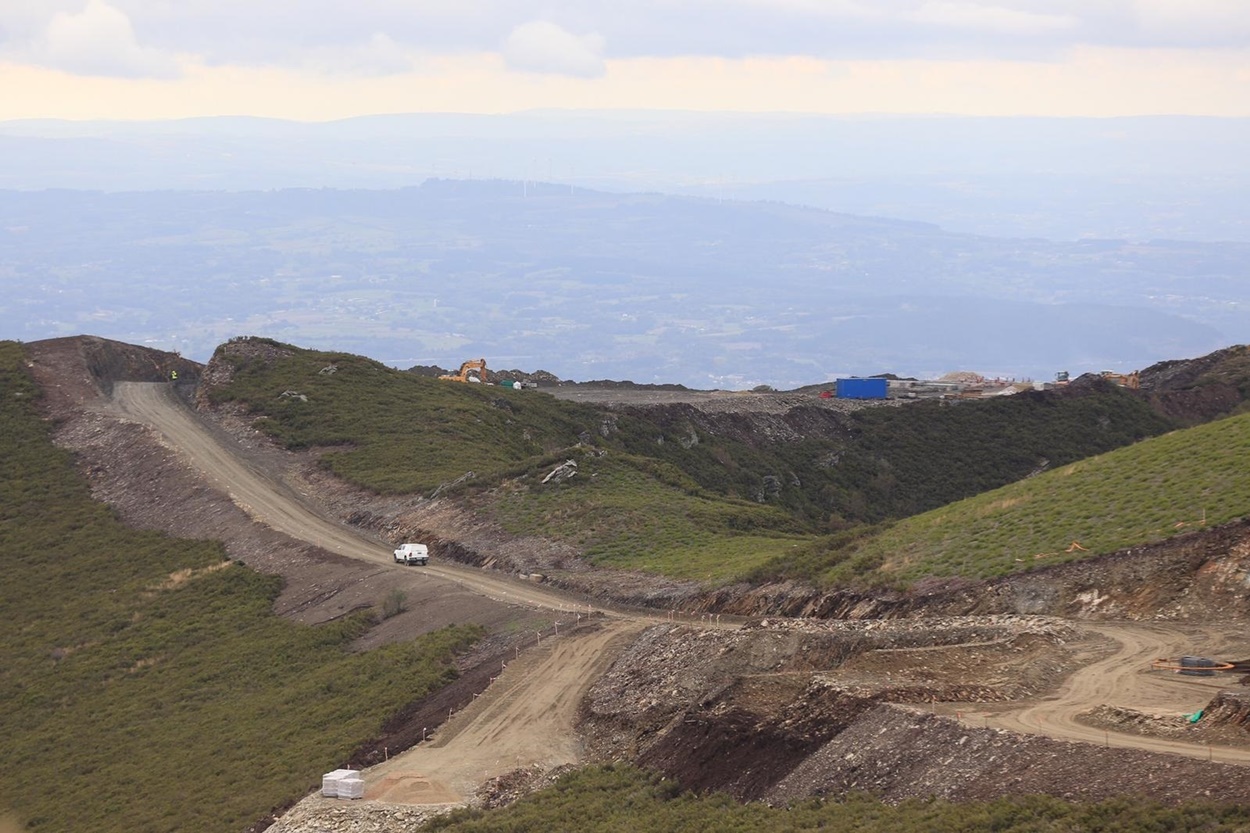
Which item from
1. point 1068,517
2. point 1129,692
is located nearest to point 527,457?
point 1068,517

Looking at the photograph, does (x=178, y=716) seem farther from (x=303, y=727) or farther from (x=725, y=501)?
(x=725, y=501)

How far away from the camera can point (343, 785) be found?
38344 mm

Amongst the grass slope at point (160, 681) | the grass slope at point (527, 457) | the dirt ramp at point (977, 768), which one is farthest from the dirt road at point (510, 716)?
the dirt ramp at point (977, 768)

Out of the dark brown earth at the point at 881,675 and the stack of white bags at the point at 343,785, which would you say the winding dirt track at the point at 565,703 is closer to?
the dark brown earth at the point at 881,675

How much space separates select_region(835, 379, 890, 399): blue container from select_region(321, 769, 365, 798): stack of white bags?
89.7m

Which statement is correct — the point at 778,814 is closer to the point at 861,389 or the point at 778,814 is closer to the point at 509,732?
the point at 509,732

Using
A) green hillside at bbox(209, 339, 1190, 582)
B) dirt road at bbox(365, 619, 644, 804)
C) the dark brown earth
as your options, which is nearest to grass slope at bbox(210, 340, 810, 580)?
green hillside at bbox(209, 339, 1190, 582)

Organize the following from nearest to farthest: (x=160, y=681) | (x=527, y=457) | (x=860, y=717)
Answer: (x=860, y=717), (x=160, y=681), (x=527, y=457)

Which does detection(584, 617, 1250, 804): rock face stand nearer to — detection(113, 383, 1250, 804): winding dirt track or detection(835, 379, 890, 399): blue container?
detection(113, 383, 1250, 804): winding dirt track

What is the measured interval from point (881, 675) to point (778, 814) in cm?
634

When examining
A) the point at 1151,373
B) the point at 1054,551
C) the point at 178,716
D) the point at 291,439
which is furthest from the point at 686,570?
the point at 1151,373

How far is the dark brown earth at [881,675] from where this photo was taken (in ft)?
95.5

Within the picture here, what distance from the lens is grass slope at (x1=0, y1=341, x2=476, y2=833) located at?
4462cm

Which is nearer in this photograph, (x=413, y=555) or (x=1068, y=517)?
(x=1068, y=517)
